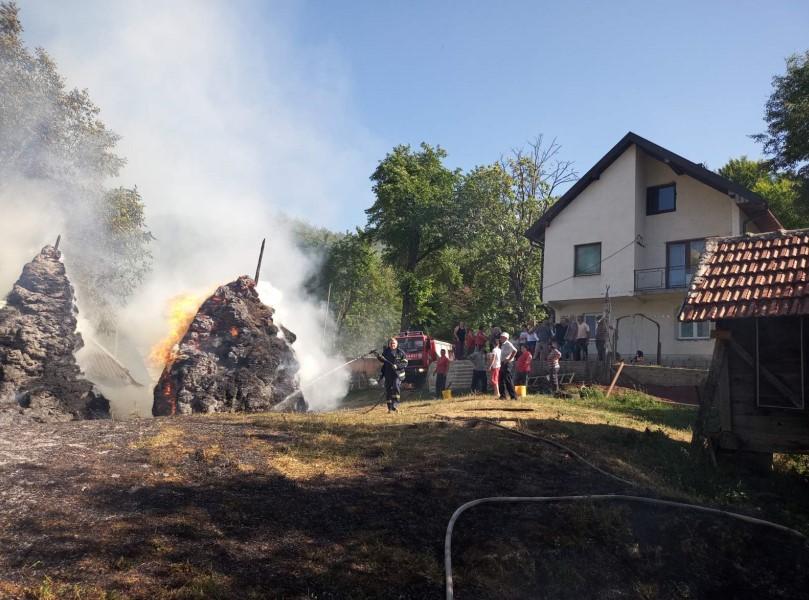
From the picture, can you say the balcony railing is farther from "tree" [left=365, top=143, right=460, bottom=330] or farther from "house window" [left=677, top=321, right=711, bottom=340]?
"tree" [left=365, top=143, right=460, bottom=330]

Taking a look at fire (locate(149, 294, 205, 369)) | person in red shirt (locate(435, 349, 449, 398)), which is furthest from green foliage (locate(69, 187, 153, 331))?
person in red shirt (locate(435, 349, 449, 398))

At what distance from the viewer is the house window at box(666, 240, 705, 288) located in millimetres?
24297

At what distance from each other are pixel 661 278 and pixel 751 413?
16915 millimetres

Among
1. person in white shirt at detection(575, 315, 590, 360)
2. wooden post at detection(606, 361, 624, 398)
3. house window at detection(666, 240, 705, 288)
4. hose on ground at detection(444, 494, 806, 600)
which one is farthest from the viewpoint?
house window at detection(666, 240, 705, 288)

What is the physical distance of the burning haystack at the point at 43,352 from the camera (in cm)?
1150

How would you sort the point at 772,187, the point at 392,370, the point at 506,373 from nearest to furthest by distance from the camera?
the point at 392,370 → the point at 506,373 → the point at 772,187

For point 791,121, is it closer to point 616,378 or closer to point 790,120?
point 790,120

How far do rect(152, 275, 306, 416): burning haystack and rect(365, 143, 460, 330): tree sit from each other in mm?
20900

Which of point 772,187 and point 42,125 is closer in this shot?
point 42,125

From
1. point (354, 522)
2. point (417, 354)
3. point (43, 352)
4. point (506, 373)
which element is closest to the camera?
point (354, 522)

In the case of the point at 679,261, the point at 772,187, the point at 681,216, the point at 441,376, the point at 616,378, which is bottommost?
the point at 441,376

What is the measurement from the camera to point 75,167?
23172 millimetres

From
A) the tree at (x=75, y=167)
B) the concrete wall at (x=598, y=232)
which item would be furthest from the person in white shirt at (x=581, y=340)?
the tree at (x=75, y=167)

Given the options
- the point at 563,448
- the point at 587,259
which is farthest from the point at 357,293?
the point at 563,448
